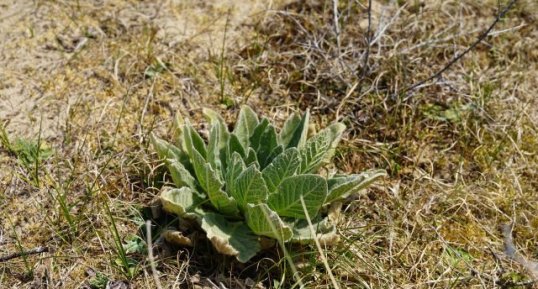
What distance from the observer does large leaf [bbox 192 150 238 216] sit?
7.44ft

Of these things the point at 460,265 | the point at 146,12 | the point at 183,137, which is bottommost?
the point at 460,265

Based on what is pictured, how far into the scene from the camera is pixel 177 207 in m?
2.29

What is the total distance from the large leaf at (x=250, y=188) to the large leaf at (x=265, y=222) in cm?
5


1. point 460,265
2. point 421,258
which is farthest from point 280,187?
point 460,265

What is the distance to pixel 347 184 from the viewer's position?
2352 millimetres

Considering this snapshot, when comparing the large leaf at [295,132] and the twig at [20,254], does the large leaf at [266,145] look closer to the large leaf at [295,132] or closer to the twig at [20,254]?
the large leaf at [295,132]

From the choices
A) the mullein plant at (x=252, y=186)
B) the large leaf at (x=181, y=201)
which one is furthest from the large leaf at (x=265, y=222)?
the large leaf at (x=181, y=201)

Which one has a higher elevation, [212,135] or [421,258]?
[212,135]

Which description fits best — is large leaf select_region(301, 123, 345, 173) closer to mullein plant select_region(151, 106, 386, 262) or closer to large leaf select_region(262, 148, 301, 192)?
mullein plant select_region(151, 106, 386, 262)

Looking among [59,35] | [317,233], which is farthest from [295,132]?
[59,35]

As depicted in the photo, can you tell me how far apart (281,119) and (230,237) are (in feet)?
2.84

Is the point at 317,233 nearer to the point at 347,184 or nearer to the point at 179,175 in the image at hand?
the point at 347,184

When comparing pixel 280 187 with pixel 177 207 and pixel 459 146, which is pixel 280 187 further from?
pixel 459 146

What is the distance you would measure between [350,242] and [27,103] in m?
1.56
